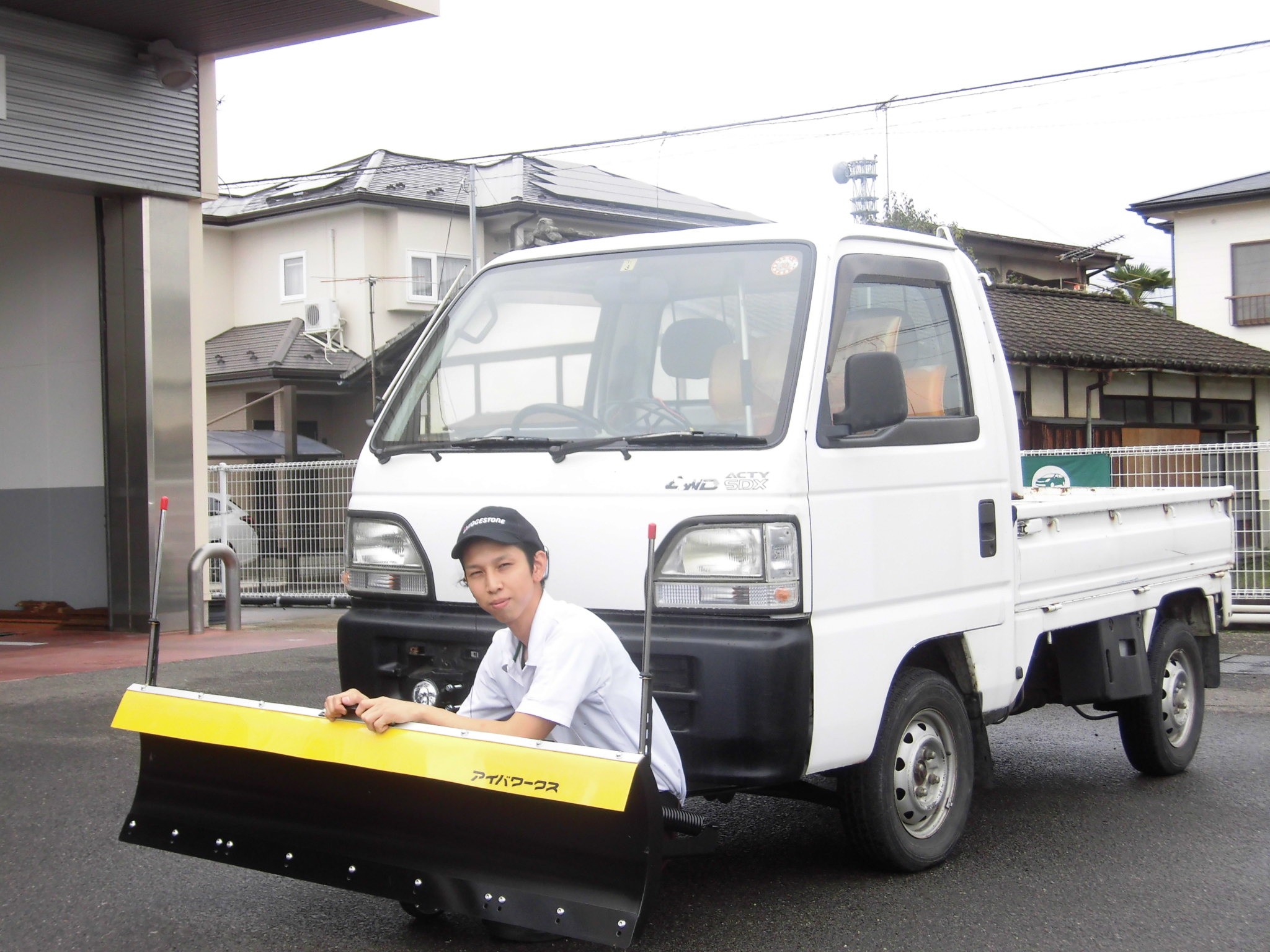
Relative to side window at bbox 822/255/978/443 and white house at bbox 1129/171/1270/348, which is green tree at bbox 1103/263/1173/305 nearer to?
white house at bbox 1129/171/1270/348

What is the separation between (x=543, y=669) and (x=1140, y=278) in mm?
43602

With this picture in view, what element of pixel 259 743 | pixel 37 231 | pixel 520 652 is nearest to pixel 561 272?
pixel 520 652

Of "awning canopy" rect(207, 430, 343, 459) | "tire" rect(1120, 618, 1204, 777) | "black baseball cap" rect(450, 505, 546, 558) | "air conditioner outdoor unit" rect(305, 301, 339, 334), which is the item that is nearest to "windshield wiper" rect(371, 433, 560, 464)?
"black baseball cap" rect(450, 505, 546, 558)

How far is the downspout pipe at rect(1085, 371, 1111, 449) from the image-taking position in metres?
20.7

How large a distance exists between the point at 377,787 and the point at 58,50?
30.3 ft

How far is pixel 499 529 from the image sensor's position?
3945 mm

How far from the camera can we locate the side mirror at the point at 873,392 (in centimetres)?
434

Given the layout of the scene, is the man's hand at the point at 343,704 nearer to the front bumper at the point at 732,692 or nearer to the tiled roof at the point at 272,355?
the front bumper at the point at 732,692

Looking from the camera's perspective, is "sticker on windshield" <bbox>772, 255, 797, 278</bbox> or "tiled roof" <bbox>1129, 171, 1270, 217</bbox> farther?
"tiled roof" <bbox>1129, 171, 1270, 217</bbox>

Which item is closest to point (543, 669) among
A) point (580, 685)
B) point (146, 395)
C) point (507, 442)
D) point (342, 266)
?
point (580, 685)

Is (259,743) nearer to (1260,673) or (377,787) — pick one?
(377,787)

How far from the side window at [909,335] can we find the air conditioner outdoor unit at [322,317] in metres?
23.9

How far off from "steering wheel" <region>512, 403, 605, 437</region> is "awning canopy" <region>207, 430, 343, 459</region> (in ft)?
50.6

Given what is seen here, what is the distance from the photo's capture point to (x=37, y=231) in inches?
505
